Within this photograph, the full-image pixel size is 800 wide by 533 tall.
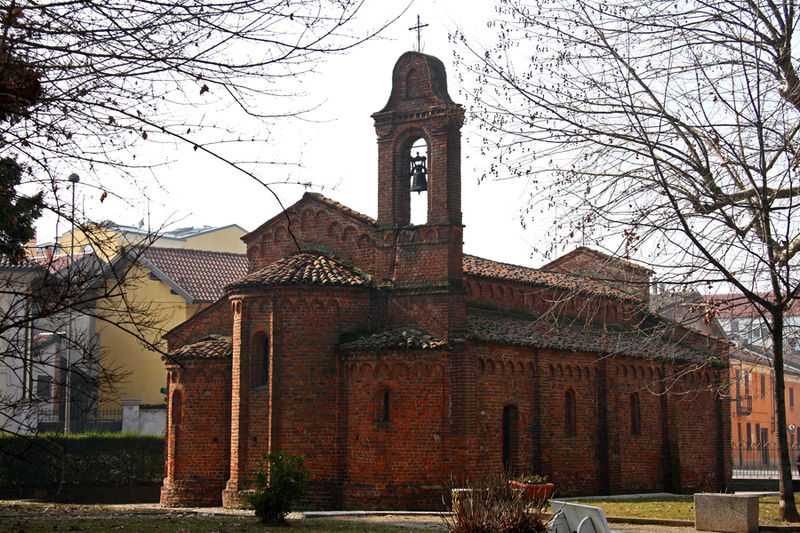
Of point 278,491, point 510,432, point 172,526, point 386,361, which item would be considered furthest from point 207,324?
point 172,526

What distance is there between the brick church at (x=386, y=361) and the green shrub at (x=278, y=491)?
4778 millimetres

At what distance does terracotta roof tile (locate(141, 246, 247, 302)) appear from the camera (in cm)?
4375

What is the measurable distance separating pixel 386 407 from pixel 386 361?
44.4 inches

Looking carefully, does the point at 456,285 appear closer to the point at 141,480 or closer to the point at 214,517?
the point at 214,517

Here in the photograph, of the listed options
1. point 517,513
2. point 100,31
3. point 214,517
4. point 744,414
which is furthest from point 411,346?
point 744,414

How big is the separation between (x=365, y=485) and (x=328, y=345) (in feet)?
11.5

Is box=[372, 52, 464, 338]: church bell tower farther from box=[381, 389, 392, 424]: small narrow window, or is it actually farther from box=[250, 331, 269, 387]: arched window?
box=[250, 331, 269, 387]: arched window

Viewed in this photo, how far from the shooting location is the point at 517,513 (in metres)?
12.7

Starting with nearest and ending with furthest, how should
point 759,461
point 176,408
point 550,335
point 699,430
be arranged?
point 176,408, point 550,335, point 699,430, point 759,461

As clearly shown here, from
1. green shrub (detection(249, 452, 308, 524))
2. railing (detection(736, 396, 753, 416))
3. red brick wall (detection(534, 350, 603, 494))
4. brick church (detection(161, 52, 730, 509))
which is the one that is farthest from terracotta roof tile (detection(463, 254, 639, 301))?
railing (detection(736, 396, 753, 416))

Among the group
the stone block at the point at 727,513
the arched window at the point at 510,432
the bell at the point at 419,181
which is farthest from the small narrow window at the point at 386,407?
the stone block at the point at 727,513

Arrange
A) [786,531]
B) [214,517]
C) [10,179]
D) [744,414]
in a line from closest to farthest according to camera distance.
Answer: [10,179]
[786,531]
[214,517]
[744,414]

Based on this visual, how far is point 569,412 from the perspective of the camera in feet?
98.5

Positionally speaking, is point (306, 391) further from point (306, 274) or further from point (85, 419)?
point (85, 419)
